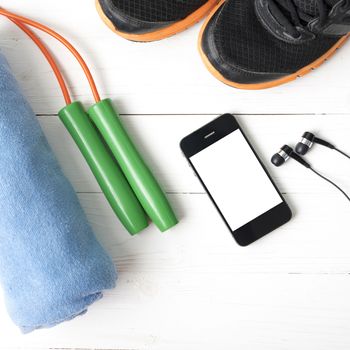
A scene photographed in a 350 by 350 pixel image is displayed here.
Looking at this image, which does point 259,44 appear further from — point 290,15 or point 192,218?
point 192,218

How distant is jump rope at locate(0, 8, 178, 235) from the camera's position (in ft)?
2.25

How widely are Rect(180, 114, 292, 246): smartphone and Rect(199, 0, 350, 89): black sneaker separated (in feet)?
0.23

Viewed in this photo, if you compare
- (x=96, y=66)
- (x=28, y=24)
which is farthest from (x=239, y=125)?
(x=28, y=24)

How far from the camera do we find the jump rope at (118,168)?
2.25 ft

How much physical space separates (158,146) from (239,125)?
0.12 metres

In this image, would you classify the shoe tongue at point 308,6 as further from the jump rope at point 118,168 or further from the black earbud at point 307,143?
the jump rope at point 118,168

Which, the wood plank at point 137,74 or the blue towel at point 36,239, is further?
the wood plank at point 137,74

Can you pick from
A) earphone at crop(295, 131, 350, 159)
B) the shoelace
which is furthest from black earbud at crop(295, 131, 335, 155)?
the shoelace

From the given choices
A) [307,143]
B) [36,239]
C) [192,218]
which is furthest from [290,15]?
[36,239]

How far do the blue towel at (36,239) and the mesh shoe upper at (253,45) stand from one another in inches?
11.3

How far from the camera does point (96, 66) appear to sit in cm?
73

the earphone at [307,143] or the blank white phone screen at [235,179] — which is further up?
the earphone at [307,143]

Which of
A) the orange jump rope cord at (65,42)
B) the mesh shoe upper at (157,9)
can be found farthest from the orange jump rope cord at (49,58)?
the mesh shoe upper at (157,9)

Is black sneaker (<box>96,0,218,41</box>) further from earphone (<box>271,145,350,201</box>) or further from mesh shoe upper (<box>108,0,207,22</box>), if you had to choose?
earphone (<box>271,145,350,201</box>)
